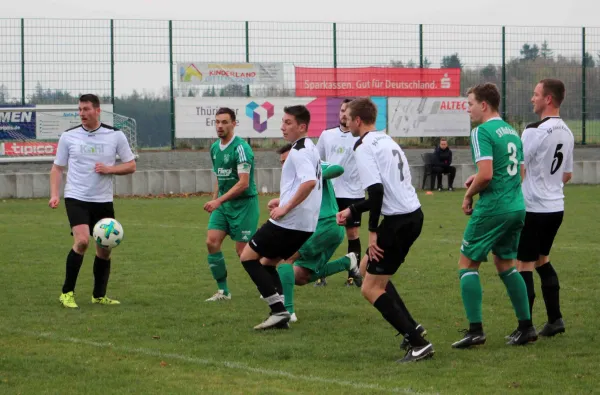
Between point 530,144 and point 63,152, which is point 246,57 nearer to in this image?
point 63,152

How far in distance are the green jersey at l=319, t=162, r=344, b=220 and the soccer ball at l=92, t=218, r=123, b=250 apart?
2073mm

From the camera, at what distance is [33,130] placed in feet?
86.9

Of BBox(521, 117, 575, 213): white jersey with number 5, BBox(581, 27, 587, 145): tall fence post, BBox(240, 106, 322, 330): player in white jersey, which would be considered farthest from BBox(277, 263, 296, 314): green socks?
BBox(581, 27, 587, 145): tall fence post

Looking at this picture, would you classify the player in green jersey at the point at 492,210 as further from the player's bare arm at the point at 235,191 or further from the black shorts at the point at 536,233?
the player's bare arm at the point at 235,191

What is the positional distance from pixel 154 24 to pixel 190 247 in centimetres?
1441

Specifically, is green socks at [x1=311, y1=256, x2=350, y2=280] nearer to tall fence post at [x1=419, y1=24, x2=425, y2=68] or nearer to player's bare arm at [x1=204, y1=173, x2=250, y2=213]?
player's bare arm at [x1=204, y1=173, x2=250, y2=213]

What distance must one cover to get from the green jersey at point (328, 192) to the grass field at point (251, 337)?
0.96 meters

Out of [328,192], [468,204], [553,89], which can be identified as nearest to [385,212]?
[468,204]

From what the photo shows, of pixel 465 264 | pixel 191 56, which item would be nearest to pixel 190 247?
pixel 465 264

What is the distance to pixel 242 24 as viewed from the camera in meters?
28.1

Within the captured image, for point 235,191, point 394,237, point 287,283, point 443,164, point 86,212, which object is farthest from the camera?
point 443,164

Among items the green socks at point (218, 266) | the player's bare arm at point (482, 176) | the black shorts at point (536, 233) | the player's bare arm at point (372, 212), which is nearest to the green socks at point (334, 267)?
the green socks at point (218, 266)

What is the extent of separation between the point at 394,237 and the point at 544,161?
5.56 feet

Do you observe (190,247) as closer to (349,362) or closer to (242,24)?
(349,362)
